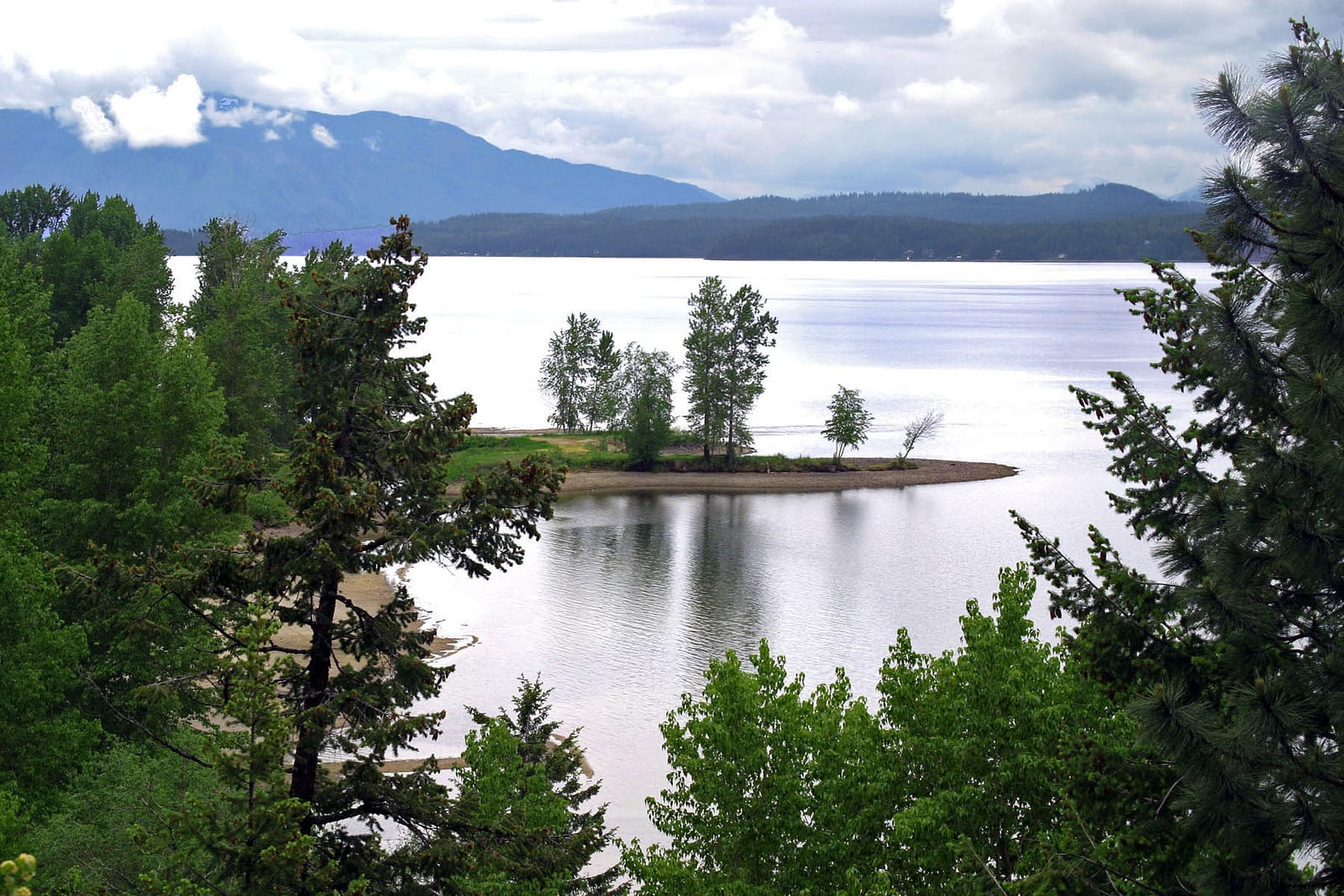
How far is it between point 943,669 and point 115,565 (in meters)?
10.7

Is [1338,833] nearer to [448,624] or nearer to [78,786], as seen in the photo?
[78,786]

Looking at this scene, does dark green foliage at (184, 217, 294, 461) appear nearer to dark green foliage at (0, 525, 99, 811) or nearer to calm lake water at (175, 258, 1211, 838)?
calm lake water at (175, 258, 1211, 838)

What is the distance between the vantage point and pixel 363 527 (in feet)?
42.3

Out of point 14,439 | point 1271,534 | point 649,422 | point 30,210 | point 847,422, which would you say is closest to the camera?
point 1271,534

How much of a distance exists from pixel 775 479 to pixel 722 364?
28.1ft

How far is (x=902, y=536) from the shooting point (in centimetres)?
6494

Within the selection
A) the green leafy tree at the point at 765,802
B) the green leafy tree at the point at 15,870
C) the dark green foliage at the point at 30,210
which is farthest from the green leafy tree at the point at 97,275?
the green leafy tree at the point at 15,870

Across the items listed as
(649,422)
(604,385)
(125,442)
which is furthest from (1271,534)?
(604,385)

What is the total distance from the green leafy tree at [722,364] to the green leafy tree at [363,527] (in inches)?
2680

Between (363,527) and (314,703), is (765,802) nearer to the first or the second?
(314,703)

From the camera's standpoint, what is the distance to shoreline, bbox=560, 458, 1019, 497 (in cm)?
7912

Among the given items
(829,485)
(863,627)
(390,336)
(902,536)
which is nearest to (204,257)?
(829,485)

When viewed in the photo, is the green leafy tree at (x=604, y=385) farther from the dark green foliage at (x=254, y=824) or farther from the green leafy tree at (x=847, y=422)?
the dark green foliage at (x=254, y=824)

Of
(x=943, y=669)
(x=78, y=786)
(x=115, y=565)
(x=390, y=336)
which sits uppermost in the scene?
(x=390, y=336)
